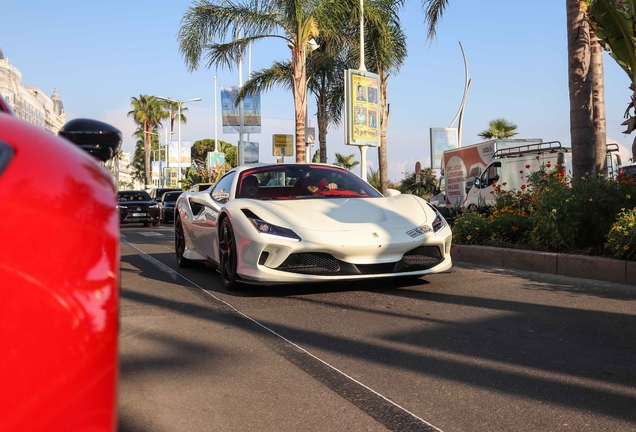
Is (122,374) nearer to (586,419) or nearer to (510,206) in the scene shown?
(586,419)

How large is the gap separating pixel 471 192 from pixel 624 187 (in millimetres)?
14844

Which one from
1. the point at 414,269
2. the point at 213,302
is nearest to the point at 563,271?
the point at 414,269

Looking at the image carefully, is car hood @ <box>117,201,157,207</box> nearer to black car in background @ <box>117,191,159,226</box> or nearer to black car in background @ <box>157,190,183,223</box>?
black car in background @ <box>117,191,159,226</box>

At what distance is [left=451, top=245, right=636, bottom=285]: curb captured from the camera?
7.27 m

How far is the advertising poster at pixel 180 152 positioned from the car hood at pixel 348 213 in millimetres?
60567

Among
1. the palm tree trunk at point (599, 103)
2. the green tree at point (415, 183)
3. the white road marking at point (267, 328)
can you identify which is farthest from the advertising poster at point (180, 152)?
the white road marking at point (267, 328)

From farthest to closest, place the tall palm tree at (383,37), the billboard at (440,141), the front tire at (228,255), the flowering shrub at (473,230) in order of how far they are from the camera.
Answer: the billboard at (440,141), the tall palm tree at (383,37), the flowering shrub at (473,230), the front tire at (228,255)

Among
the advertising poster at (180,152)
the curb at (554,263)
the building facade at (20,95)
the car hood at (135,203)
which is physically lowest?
the curb at (554,263)

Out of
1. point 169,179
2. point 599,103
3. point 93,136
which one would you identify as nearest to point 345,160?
point 169,179

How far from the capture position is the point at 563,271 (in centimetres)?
807

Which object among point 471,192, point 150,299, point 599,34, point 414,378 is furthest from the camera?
point 471,192

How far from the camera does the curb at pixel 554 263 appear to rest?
7.27 meters

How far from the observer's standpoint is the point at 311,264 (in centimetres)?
636

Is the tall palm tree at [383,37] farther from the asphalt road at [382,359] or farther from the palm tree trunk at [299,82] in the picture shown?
the asphalt road at [382,359]
